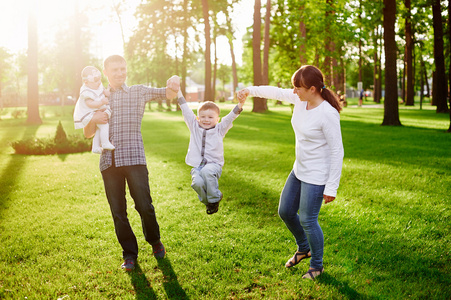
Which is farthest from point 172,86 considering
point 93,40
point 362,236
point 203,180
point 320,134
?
point 93,40

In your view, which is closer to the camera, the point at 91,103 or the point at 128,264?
the point at 91,103

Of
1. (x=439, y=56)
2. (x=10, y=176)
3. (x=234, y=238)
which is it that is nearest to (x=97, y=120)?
(x=234, y=238)

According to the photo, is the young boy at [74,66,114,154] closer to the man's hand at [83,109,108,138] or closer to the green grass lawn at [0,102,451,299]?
the man's hand at [83,109,108,138]

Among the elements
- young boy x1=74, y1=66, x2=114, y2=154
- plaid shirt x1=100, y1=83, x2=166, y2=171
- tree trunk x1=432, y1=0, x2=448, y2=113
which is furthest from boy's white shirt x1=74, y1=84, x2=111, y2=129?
tree trunk x1=432, y1=0, x2=448, y2=113

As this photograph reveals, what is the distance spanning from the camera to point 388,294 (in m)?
4.11

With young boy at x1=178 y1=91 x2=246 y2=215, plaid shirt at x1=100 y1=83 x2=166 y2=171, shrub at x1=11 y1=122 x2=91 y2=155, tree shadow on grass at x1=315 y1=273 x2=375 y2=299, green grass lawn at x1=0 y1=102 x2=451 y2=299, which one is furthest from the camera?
shrub at x1=11 y1=122 x2=91 y2=155

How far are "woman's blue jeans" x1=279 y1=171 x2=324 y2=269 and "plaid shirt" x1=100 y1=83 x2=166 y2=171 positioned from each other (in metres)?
1.75

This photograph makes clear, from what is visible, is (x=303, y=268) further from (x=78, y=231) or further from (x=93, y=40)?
(x=93, y=40)

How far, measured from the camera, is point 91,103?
13.7ft

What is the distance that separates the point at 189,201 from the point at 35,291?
3952 millimetres

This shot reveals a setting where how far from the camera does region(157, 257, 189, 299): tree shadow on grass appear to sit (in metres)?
4.17

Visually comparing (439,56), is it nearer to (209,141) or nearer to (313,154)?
(313,154)

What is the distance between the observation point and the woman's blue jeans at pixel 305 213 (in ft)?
13.6

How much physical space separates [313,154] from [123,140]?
216cm
